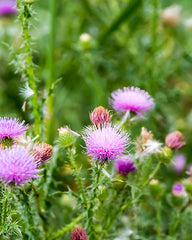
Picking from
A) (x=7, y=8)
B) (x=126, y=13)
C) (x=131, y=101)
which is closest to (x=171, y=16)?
(x=126, y=13)

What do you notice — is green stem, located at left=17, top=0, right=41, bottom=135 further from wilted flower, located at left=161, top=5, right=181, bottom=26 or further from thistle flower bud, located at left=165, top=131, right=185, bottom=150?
wilted flower, located at left=161, top=5, right=181, bottom=26

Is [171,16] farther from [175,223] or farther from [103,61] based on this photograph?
[175,223]

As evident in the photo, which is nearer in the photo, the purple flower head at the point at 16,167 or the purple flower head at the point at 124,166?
the purple flower head at the point at 16,167

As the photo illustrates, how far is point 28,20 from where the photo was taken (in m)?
0.92

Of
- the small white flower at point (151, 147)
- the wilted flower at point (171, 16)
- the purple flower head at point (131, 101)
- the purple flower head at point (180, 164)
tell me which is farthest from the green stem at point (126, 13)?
the small white flower at point (151, 147)

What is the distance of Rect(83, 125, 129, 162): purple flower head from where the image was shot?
0.78m

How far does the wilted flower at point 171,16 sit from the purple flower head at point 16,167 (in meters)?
1.77

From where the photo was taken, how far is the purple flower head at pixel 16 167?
69 centimetres

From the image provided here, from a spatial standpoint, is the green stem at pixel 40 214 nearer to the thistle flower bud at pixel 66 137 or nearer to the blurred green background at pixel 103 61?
the thistle flower bud at pixel 66 137

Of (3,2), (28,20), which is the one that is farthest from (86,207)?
(3,2)

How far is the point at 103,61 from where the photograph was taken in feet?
5.91

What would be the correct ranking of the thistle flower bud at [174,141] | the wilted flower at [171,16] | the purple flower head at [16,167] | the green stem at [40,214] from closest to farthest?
the purple flower head at [16,167] < the green stem at [40,214] < the thistle flower bud at [174,141] < the wilted flower at [171,16]

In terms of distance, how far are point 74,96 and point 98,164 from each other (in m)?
1.35

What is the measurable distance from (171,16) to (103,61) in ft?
2.35
